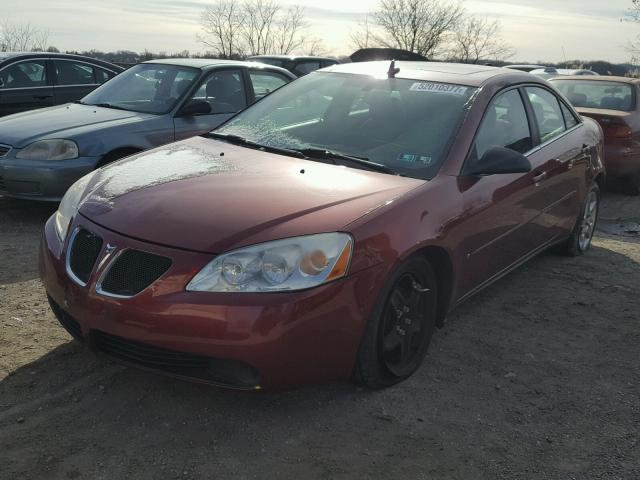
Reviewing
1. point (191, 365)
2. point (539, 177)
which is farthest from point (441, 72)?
point (191, 365)

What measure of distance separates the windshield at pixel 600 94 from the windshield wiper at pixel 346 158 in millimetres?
6626

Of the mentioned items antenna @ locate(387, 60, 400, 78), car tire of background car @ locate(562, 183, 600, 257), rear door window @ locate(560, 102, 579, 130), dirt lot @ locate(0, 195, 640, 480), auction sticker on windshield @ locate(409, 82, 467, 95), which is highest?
antenna @ locate(387, 60, 400, 78)

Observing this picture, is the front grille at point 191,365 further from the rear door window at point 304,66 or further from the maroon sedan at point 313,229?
the rear door window at point 304,66

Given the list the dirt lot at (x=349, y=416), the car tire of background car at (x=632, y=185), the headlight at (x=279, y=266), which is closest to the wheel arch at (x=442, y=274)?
the dirt lot at (x=349, y=416)

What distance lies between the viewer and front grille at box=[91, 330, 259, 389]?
2.68 meters

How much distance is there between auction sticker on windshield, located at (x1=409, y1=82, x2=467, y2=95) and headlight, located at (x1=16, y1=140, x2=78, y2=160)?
3.32 metres

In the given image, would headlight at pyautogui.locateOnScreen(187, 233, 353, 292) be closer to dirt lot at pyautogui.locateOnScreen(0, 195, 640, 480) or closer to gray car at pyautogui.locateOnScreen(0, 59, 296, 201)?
dirt lot at pyautogui.locateOnScreen(0, 195, 640, 480)

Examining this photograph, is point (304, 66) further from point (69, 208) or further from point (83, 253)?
point (83, 253)

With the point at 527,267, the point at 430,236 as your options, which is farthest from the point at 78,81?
the point at 430,236

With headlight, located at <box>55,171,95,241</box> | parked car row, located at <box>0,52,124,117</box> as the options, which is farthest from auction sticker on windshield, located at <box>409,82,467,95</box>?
parked car row, located at <box>0,52,124,117</box>

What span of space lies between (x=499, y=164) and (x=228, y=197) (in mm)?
1521

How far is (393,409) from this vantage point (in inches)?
122

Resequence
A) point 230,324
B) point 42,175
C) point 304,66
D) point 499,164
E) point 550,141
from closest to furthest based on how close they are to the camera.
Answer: point 230,324 → point 499,164 → point 550,141 → point 42,175 → point 304,66

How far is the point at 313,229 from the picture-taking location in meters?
2.78
